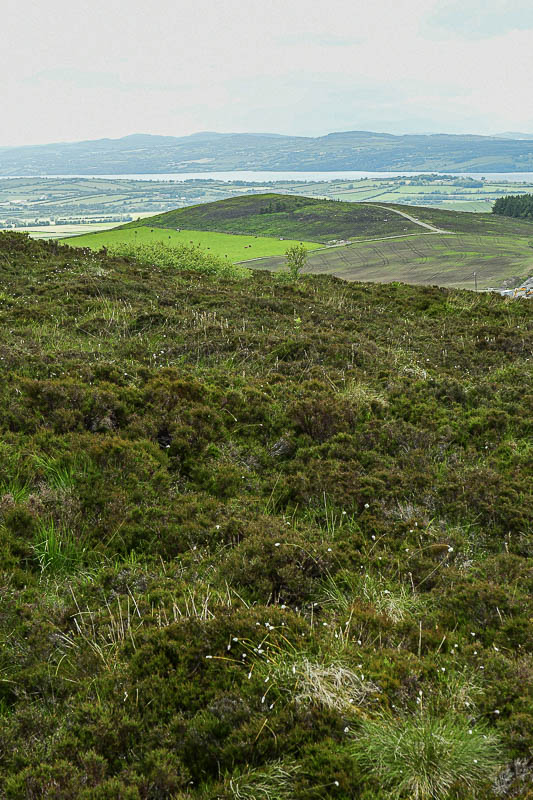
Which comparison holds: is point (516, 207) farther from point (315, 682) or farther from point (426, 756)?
point (426, 756)

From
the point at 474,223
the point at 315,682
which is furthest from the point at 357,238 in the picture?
the point at 315,682

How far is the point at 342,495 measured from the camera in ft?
24.5

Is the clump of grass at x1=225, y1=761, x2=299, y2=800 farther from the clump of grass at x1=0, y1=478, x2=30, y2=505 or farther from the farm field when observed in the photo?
the farm field

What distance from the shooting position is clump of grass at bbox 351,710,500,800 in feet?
11.2

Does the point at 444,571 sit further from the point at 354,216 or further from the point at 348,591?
the point at 354,216

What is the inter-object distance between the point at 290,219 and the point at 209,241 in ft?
151

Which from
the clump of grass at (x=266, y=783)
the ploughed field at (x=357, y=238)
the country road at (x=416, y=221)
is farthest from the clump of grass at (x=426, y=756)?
the country road at (x=416, y=221)

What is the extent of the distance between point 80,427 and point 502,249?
97.2 metres

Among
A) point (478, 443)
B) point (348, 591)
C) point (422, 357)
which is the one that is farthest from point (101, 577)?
point (422, 357)

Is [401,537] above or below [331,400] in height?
below

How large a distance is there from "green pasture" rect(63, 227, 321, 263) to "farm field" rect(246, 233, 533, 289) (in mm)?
7103

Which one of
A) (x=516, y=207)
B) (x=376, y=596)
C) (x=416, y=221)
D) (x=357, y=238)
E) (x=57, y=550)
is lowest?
(x=376, y=596)

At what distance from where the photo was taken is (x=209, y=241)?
107 metres

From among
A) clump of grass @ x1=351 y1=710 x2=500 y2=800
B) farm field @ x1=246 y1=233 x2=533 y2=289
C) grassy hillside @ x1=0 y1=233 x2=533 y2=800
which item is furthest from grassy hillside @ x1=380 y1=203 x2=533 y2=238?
clump of grass @ x1=351 y1=710 x2=500 y2=800
